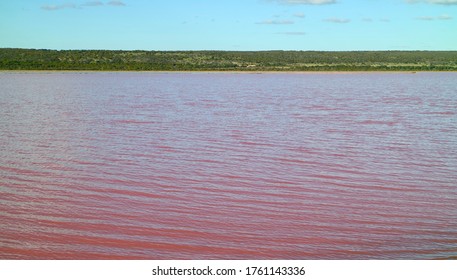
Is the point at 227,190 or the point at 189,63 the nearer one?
the point at 227,190

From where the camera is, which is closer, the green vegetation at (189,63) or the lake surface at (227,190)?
the lake surface at (227,190)

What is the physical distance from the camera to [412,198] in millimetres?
7410

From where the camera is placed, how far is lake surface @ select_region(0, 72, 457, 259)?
5.72 m

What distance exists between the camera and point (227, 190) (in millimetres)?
7777

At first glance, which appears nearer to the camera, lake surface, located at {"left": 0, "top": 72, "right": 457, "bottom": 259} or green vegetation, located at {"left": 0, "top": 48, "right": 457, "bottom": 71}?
lake surface, located at {"left": 0, "top": 72, "right": 457, "bottom": 259}

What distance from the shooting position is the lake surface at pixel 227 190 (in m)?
5.72

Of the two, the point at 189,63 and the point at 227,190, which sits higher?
the point at 189,63

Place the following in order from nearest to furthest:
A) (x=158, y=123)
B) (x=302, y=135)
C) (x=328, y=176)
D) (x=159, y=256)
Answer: (x=159, y=256) → (x=328, y=176) → (x=302, y=135) → (x=158, y=123)

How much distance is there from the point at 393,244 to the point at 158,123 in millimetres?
10280

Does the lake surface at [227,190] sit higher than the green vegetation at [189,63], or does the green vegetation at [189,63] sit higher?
the green vegetation at [189,63]

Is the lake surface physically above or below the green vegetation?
below

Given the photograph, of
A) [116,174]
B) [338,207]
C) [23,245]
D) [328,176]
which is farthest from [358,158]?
[23,245]
